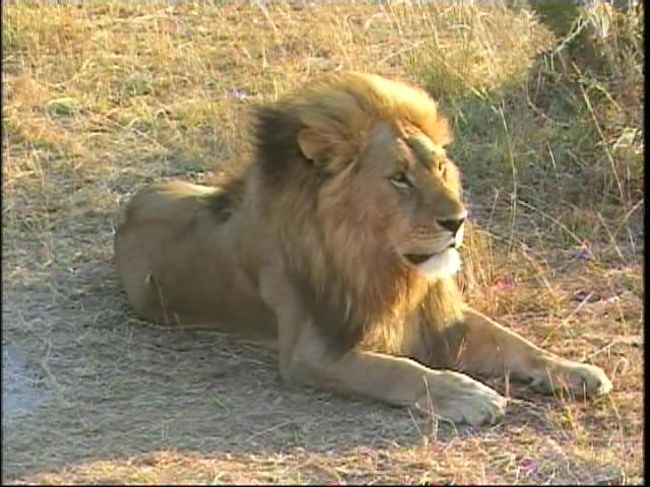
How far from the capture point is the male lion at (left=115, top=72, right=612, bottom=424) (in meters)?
3.68

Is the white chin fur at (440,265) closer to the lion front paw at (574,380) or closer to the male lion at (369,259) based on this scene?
the male lion at (369,259)


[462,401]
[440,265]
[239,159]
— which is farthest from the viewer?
[239,159]

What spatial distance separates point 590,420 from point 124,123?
2774 millimetres

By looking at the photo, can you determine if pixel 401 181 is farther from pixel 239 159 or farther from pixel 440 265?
pixel 239 159

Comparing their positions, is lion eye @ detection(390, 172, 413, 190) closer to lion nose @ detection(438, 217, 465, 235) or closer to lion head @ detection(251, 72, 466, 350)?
lion head @ detection(251, 72, 466, 350)

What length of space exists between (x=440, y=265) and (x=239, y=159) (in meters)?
1.03

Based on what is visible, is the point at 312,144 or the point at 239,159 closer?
the point at 312,144

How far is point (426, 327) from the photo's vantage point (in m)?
3.92

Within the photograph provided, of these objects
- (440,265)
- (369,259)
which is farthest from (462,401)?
(369,259)

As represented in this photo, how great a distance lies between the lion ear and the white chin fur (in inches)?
14.3

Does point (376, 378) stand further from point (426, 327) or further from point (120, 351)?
point (120, 351)

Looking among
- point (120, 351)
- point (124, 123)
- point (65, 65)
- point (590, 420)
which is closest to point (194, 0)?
point (65, 65)

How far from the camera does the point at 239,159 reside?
14.9ft

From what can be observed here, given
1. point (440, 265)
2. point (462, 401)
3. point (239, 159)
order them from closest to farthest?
point (462, 401) < point (440, 265) < point (239, 159)
